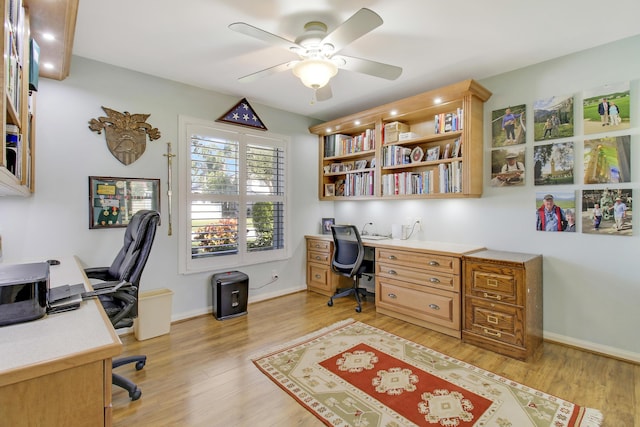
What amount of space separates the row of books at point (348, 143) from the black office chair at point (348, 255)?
114 centimetres

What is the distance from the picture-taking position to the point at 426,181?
3.39 meters

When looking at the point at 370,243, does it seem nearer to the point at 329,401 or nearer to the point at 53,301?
the point at 329,401

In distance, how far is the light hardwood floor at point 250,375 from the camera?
71.8 inches

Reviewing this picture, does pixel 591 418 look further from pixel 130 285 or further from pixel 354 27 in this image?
pixel 130 285

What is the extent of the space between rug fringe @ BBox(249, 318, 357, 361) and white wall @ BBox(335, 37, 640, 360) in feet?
5.24

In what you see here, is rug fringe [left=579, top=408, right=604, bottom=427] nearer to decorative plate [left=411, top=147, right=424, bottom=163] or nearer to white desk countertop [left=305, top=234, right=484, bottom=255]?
white desk countertop [left=305, top=234, right=484, bottom=255]

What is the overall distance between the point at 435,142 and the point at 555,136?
3.65 ft

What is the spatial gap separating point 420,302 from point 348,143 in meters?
2.28

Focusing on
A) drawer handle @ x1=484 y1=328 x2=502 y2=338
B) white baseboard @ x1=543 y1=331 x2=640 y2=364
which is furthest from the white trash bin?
white baseboard @ x1=543 y1=331 x2=640 y2=364

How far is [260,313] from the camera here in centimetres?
353

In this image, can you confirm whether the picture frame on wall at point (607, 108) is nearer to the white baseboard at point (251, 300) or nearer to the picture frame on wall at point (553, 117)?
the picture frame on wall at point (553, 117)

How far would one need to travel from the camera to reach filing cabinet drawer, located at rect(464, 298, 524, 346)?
8.16ft

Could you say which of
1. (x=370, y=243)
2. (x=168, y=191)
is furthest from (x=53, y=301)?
(x=370, y=243)

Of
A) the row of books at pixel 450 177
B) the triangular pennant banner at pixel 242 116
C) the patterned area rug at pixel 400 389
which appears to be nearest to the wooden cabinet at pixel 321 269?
the patterned area rug at pixel 400 389
